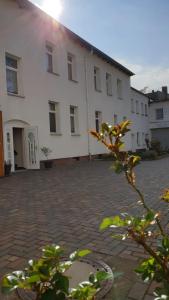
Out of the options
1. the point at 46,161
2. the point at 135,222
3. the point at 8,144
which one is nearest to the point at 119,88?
the point at 46,161

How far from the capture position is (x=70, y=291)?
45.5 inches

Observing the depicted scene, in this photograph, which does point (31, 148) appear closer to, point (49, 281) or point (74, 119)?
point (74, 119)

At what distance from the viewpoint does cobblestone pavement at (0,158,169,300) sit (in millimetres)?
3471

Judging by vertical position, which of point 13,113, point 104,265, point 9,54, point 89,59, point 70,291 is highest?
point 89,59

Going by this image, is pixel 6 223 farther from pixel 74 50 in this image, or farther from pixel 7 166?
pixel 74 50

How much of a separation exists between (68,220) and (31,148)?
1006 centimetres

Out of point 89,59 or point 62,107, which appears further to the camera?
point 89,59

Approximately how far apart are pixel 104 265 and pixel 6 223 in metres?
2.36

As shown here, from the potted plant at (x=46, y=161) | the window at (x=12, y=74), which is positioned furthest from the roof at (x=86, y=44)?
the potted plant at (x=46, y=161)

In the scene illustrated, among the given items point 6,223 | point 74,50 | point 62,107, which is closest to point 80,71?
point 74,50

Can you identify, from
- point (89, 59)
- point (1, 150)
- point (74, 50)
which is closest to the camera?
point (1, 150)

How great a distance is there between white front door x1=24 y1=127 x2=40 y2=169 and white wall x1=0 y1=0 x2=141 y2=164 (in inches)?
22.3

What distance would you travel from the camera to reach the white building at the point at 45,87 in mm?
13836

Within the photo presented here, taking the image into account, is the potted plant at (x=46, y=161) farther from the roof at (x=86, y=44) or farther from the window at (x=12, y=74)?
the roof at (x=86, y=44)
